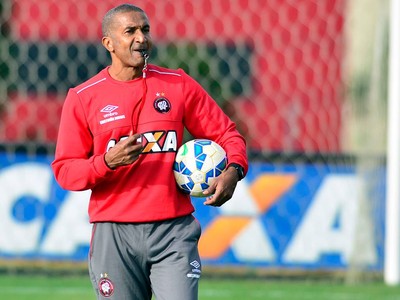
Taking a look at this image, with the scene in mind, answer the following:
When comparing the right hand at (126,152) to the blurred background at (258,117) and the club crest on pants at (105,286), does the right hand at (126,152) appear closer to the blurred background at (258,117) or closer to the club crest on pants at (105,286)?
the club crest on pants at (105,286)

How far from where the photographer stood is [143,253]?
4590 millimetres

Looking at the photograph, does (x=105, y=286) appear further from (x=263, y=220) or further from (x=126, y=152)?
(x=263, y=220)

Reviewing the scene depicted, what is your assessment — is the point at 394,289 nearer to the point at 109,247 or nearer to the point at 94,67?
the point at 94,67

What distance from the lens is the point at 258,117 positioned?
11.4m

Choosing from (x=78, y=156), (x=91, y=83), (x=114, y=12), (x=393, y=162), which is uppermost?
(x=114, y=12)

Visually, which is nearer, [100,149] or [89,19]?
[100,149]

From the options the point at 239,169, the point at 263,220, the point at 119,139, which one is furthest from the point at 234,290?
the point at 119,139

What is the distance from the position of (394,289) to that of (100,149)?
4.15 m

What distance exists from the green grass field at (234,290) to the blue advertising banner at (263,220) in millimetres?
216

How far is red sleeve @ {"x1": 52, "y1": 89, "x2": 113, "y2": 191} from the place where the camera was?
455 cm

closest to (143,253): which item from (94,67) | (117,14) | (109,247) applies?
(109,247)

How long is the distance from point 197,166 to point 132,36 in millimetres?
647

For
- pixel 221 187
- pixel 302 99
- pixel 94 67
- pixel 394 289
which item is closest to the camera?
pixel 221 187

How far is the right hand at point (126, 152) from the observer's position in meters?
4.33
